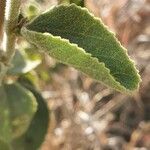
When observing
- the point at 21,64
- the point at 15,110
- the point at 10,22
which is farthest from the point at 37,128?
the point at 10,22

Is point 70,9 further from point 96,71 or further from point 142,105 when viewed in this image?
point 142,105

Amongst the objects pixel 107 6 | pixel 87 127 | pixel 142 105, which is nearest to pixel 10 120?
pixel 87 127

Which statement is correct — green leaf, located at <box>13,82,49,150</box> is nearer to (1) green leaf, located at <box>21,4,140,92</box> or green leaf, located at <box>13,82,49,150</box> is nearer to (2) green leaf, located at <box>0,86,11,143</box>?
(2) green leaf, located at <box>0,86,11,143</box>

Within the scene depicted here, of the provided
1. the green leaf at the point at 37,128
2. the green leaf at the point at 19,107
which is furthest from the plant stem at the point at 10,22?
the green leaf at the point at 37,128

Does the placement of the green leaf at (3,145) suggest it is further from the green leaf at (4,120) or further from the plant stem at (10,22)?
the plant stem at (10,22)

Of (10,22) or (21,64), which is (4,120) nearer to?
(21,64)

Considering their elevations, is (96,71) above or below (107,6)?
below
